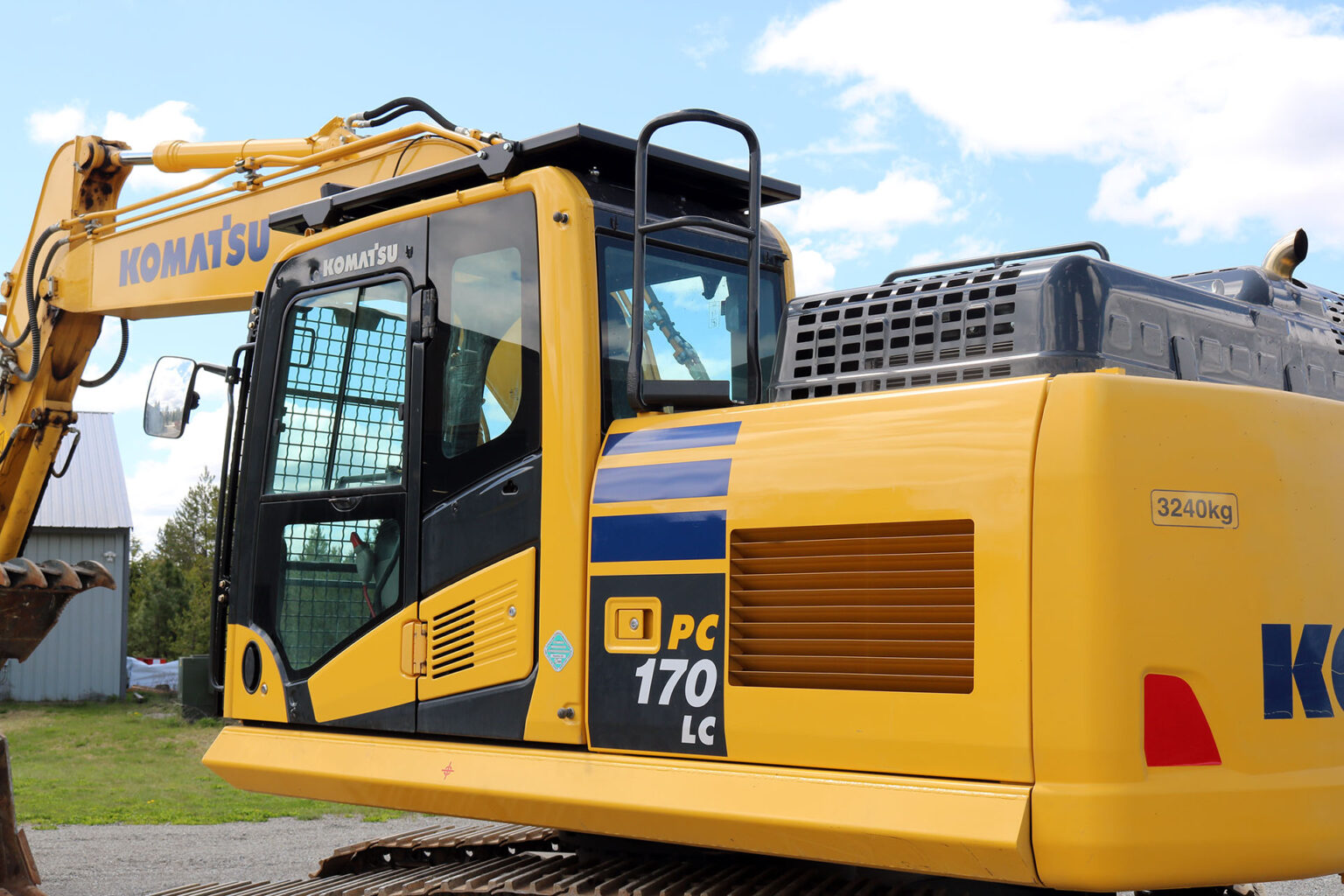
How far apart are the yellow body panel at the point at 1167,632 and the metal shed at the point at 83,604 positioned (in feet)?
88.2

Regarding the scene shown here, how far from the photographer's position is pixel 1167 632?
2.99 meters

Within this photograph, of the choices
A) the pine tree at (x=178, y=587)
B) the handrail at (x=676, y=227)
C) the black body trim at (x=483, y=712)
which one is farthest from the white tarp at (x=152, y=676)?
the handrail at (x=676, y=227)

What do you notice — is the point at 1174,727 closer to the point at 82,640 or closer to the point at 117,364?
the point at 117,364

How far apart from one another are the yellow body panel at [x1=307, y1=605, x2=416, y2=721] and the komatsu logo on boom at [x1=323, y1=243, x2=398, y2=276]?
49.6 inches

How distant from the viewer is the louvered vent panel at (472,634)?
3.94 m

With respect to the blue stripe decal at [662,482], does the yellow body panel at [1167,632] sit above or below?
below

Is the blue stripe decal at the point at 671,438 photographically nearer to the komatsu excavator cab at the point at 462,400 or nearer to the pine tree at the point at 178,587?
the komatsu excavator cab at the point at 462,400

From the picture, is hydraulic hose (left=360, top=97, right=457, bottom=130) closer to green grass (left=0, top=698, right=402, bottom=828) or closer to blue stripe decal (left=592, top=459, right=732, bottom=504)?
blue stripe decal (left=592, top=459, right=732, bottom=504)

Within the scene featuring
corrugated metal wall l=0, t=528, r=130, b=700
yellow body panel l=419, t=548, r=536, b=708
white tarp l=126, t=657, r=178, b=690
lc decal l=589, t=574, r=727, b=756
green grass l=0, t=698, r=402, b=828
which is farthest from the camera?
white tarp l=126, t=657, r=178, b=690

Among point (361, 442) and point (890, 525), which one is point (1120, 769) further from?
point (361, 442)

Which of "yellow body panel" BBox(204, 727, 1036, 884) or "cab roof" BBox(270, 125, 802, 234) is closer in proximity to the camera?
"yellow body panel" BBox(204, 727, 1036, 884)

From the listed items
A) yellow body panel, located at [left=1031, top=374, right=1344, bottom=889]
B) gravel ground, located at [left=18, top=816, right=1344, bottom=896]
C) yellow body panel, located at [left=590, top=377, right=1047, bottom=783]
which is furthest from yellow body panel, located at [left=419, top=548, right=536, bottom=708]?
gravel ground, located at [left=18, top=816, right=1344, bottom=896]

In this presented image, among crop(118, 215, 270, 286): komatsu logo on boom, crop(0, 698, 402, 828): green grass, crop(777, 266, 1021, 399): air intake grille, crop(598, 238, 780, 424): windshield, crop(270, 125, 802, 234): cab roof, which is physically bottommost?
crop(0, 698, 402, 828): green grass

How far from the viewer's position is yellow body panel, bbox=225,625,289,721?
474 centimetres
